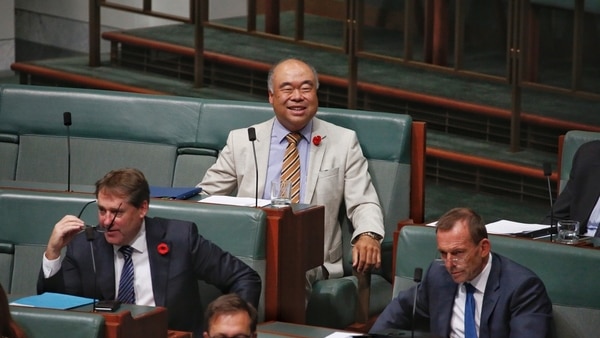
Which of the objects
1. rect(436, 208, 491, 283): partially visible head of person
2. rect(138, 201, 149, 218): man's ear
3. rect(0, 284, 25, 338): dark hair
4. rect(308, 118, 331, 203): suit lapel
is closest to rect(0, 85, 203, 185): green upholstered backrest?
rect(308, 118, 331, 203): suit lapel

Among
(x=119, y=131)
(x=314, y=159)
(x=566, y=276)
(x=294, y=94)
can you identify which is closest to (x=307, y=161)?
(x=314, y=159)

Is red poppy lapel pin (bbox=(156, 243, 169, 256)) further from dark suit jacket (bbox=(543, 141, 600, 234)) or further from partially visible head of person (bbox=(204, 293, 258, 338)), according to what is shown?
dark suit jacket (bbox=(543, 141, 600, 234))

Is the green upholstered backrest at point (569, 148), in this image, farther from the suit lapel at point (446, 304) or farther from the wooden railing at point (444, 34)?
the suit lapel at point (446, 304)

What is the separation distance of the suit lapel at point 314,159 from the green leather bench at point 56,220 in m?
0.49

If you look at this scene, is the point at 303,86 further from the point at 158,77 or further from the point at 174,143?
the point at 158,77

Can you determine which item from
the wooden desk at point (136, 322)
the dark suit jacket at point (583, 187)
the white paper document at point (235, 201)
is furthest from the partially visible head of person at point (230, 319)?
the dark suit jacket at point (583, 187)

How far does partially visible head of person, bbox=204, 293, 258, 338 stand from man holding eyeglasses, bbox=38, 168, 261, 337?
543mm

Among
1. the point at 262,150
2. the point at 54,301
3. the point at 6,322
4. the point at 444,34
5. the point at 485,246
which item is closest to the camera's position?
the point at 6,322

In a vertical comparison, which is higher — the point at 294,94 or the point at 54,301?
the point at 294,94

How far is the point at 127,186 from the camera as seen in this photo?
2713mm

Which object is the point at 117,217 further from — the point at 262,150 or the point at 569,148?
the point at 569,148

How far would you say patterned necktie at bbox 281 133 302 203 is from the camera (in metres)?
3.34

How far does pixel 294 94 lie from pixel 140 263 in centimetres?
77

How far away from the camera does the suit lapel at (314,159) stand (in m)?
3.33
